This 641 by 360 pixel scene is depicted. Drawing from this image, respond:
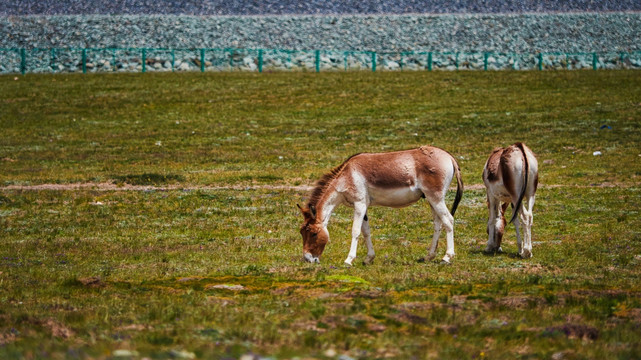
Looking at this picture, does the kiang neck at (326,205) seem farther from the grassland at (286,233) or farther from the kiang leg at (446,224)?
the kiang leg at (446,224)

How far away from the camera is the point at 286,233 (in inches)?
782

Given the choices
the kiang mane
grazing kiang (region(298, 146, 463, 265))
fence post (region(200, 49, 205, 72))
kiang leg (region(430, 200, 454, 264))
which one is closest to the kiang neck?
grazing kiang (region(298, 146, 463, 265))

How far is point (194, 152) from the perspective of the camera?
3738 cm

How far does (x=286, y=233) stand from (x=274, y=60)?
150 ft

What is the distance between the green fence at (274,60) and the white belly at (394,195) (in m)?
47.4

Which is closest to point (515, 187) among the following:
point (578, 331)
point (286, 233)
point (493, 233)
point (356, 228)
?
point (493, 233)

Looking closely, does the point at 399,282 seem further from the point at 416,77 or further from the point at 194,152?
the point at 416,77

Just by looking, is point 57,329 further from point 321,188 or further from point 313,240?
point 321,188

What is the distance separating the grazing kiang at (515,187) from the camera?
16.7 metres

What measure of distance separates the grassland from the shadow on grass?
11cm

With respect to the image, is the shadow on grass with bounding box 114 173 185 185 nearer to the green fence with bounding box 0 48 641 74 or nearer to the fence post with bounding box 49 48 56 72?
the green fence with bounding box 0 48 641 74

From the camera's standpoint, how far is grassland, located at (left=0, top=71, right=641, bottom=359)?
9.93m

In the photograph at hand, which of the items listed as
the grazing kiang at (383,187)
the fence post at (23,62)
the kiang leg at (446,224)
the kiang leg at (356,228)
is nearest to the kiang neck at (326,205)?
the grazing kiang at (383,187)

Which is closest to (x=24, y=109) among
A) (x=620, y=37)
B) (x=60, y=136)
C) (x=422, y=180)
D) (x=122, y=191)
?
(x=60, y=136)
